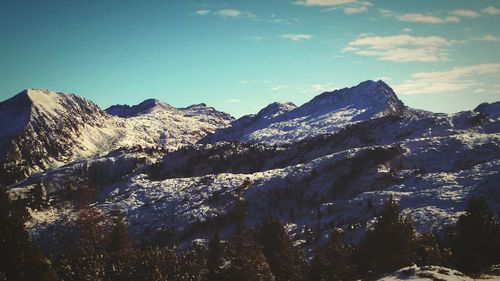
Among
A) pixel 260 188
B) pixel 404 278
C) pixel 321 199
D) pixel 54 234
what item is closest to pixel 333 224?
pixel 321 199

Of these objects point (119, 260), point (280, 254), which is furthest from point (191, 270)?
point (280, 254)

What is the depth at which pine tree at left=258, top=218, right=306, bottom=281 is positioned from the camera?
56.2m

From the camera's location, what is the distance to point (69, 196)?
7328 inches

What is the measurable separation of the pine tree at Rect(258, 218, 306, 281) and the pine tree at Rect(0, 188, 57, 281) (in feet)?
96.1

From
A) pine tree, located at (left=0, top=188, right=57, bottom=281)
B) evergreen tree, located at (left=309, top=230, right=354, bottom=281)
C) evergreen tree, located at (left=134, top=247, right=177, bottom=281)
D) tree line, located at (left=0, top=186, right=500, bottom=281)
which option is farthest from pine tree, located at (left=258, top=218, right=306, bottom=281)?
pine tree, located at (left=0, top=188, right=57, bottom=281)

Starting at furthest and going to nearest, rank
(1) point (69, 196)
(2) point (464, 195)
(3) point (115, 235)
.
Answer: (1) point (69, 196), (2) point (464, 195), (3) point (115, 235)

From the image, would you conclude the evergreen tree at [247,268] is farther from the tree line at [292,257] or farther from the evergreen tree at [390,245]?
the evergreen tree at [390,245]

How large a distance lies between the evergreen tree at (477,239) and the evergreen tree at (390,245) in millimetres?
6413

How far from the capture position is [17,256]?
130 feet

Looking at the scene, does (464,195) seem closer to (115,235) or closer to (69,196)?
(115,235)

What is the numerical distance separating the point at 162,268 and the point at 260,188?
9764 centimetres

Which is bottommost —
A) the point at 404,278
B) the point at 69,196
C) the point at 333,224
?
the point at 333,224

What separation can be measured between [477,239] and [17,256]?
175 feet

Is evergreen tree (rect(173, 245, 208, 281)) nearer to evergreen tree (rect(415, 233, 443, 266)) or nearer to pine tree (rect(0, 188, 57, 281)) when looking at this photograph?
pine tree (rect(0, 188, 57, 281))
